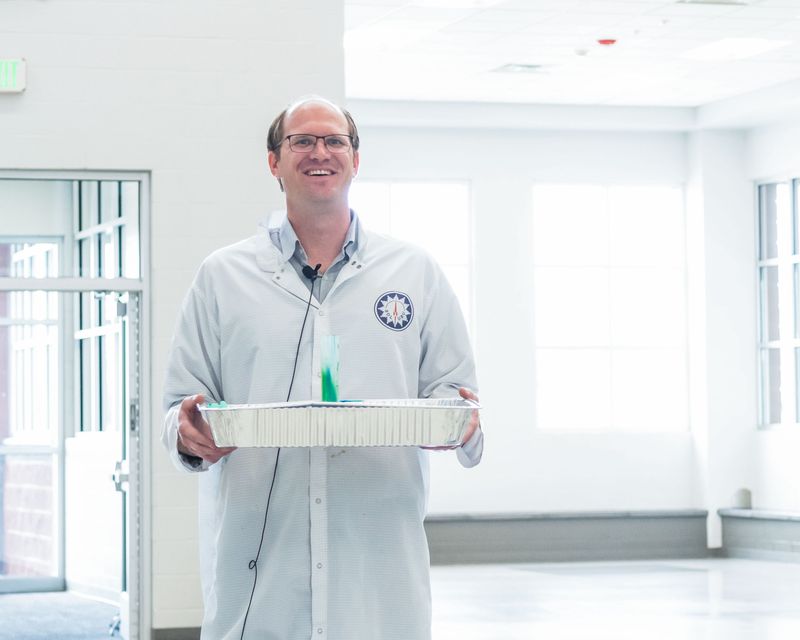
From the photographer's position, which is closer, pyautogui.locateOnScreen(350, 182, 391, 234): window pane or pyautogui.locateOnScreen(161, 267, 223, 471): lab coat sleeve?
pyautogui.locateOnScreen(161, 267, 223, 471): lab coat sleeve

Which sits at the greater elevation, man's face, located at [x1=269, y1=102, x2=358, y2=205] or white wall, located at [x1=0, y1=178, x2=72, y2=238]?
white wall, located at [x1=0, y1=178, x2=72, y2=238]

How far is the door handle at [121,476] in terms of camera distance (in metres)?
6.86

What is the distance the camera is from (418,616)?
171cm

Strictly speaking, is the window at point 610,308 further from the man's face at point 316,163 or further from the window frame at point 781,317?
the man's face at point 316,163

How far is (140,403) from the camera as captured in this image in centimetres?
673

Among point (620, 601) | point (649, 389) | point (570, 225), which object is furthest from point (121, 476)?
point (649, 389)

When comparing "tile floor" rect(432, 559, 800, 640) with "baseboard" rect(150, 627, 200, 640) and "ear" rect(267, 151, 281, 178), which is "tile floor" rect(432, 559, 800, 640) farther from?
"ear" rect(267, 151, 281, 178)

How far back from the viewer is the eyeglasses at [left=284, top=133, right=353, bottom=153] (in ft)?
5.77

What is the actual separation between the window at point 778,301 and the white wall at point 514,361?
89cm

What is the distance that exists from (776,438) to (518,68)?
157 inches

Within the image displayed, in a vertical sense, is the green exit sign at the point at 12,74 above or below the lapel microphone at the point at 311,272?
above

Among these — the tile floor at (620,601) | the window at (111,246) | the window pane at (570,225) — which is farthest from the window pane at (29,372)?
the window pane at (570,225)

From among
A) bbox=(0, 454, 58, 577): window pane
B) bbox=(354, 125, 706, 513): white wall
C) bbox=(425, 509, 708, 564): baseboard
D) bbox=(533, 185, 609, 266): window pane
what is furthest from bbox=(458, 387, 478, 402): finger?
bbox=(533, 185, 609, 266): window pane

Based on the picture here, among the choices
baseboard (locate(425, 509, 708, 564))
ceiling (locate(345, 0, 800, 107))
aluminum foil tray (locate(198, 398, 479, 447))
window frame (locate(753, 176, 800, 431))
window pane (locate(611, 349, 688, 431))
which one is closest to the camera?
aluminum foil tray (locate(198, 398, 479, 447))
